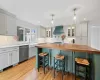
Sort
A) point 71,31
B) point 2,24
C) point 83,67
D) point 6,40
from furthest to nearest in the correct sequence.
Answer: point 71,31 < point 6,40 < point 2,24 < point 83,67

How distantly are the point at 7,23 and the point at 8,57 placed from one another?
1.48m

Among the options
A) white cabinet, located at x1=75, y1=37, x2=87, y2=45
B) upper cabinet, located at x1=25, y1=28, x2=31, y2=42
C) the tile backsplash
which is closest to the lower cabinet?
the tile backsplash

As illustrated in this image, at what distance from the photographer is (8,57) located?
2.98 meters

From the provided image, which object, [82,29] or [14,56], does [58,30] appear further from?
[14,56]

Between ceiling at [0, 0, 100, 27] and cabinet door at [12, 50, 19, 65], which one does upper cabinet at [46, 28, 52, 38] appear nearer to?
ceiling at [0, 0, 100, 27]

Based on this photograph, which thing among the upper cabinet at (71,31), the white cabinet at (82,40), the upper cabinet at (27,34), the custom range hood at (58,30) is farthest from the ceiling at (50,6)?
the custom range hood at (58,30)

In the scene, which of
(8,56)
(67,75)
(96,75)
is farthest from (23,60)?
(96,75)

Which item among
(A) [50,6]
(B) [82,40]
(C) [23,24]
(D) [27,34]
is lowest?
(B) [82,40]

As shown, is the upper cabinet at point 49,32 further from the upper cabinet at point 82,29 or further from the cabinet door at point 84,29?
the cabinet door at point 84,29

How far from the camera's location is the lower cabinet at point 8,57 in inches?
107

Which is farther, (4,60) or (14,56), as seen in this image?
(14,56)

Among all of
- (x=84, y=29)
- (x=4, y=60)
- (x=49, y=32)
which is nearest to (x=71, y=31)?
(x=84, y=29)

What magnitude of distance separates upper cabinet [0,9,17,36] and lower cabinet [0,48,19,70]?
31.0 inches

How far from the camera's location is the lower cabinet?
2715mm
